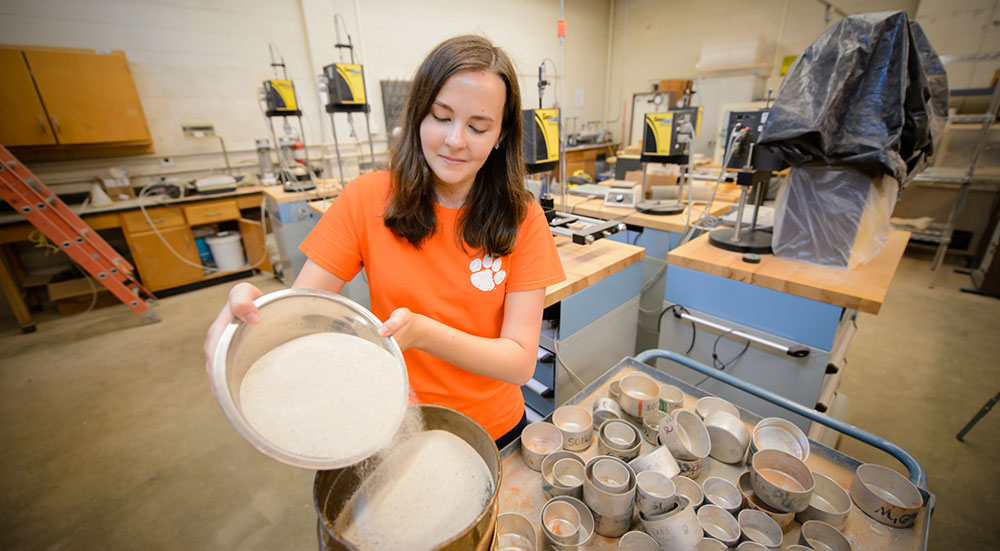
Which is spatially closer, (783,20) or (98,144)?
(98,144)

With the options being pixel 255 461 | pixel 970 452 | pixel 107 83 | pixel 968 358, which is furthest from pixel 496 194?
pixel 107 83

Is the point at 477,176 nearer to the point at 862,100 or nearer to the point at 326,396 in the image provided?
the point at 326,396

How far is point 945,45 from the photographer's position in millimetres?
3830

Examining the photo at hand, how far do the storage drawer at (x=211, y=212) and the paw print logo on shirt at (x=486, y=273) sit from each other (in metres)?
3.87

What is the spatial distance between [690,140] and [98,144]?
470cm

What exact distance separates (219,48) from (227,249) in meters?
1.95

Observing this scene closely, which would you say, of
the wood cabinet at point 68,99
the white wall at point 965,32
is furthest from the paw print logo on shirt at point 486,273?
the white wall at point 965,32

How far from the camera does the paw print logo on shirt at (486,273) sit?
848mm

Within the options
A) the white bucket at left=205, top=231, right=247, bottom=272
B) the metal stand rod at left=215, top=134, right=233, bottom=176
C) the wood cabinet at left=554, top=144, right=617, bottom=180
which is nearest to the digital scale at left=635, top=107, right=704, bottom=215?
the wood cabinet at left=554, top=144, right=617, bottom=180

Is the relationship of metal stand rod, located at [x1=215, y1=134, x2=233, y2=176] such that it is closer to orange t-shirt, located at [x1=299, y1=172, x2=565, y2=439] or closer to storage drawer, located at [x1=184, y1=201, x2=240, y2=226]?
storage drawer, located at [x1=184, y1=201, x2=240, y2=226]

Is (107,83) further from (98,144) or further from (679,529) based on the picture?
(679,529)

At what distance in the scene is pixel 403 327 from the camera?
626 mm

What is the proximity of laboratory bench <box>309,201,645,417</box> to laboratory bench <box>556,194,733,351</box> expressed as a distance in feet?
1.76

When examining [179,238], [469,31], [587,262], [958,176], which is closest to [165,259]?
[179,238]
